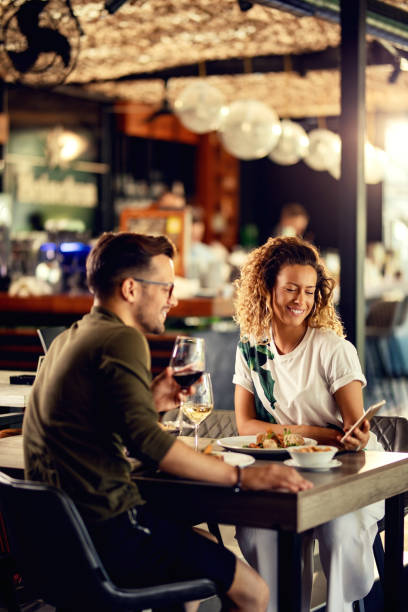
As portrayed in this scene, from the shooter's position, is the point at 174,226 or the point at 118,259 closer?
the point at 118,259

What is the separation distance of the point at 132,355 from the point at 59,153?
9.14 m

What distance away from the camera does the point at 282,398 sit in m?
3.16

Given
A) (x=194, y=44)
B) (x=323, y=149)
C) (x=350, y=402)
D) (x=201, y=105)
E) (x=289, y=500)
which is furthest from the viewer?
(x=323, y=149)

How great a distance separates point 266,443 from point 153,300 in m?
0.58

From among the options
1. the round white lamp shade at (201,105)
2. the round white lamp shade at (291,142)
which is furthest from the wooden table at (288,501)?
the round white lamp shade at (291,142)

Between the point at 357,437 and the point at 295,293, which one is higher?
the point at 295,293

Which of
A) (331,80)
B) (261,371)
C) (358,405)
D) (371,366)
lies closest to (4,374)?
(261,371)

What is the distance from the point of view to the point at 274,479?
223cm

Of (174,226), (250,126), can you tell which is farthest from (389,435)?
(174,226)

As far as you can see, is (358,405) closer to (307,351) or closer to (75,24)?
(307,351)

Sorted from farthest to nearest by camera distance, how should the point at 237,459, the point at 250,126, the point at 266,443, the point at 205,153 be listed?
the point at 205,153, the point at 250,126, the point at 266,443, the point at 237,459

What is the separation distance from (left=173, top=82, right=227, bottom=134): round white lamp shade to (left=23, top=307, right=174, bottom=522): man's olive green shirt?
17.7 feet

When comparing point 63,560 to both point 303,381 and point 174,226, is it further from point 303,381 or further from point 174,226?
point 174,226

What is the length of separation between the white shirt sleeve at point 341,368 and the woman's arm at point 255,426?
0.51ft
